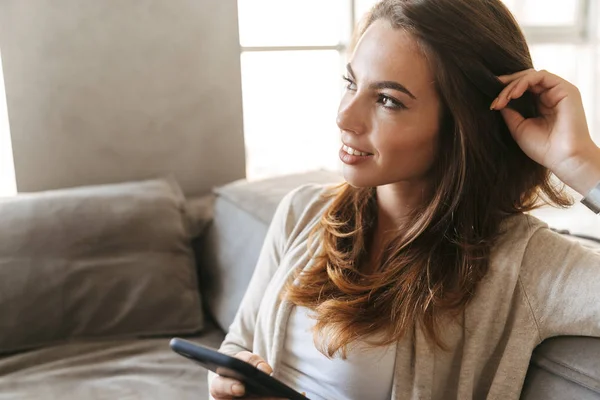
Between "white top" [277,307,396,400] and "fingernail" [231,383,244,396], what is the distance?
0.19 meters

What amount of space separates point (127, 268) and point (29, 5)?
Answer: 0.83m

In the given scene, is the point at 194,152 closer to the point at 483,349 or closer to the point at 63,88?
the point at 63,88

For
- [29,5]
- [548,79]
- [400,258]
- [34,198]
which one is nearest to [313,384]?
[400,258]

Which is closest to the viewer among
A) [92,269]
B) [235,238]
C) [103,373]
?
[103,373]

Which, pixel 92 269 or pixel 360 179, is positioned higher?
pixel 360 179

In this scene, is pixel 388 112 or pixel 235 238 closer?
pixel 388 112

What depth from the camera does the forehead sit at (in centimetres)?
107

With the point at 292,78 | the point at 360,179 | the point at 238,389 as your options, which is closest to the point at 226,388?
the point at 238,389

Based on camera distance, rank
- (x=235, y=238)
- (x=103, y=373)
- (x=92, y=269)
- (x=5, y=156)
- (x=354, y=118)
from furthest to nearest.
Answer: (x=5, y=156) → (x=235, y=238) → (x=92, y=269) → (x=103, y=373) → (x=354, y=118)

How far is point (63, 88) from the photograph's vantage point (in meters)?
1.95

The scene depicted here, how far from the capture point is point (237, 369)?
0.87 metres

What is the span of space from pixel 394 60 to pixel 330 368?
53 centimetres

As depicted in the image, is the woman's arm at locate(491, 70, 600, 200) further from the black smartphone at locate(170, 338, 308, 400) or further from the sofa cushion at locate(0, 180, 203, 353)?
the sofa cushion at locate(0, 180, 203, 353)

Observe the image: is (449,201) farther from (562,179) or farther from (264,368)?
(264,368)
